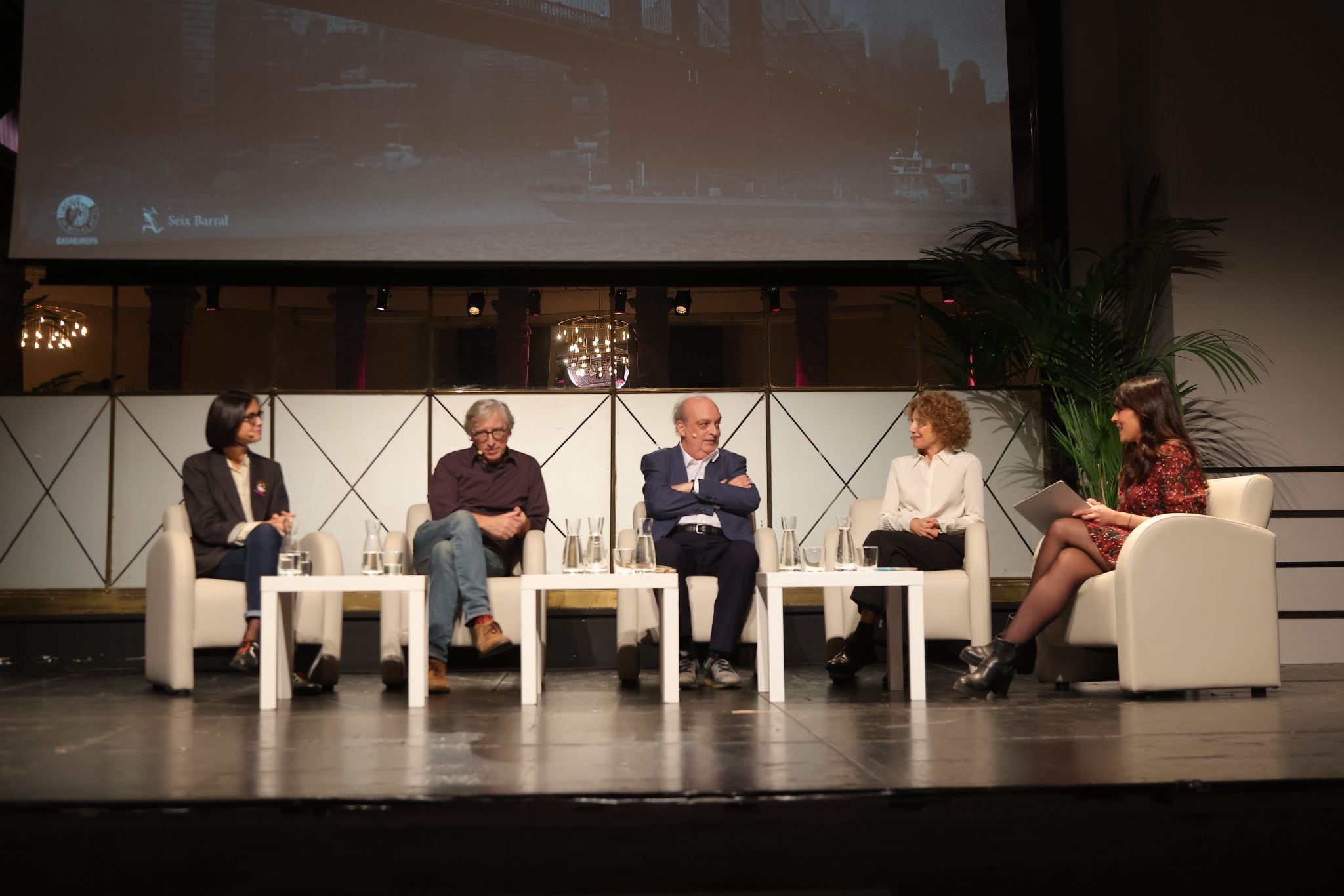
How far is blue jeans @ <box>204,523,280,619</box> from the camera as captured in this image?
407 centimetres

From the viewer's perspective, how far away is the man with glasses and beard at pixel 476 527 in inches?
159

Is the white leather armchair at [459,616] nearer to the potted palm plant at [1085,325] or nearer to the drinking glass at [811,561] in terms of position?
the drinking glass at [811,561]

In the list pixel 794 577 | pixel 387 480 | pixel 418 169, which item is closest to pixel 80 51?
pixel 418 169

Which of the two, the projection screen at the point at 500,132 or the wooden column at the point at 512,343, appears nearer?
the projection screen at the point at 500,132

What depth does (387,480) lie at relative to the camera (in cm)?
598

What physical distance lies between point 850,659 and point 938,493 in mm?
735

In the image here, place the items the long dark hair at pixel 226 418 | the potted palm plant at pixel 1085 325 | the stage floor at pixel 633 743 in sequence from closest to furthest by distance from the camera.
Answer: the stage floor at pixel 633 743
the long dark hair at pixel 226 418
the potted palm plant at pixel 1085 325

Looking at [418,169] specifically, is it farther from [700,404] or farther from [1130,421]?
[1130,421]

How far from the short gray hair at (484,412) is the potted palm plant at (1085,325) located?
2250 millimetres

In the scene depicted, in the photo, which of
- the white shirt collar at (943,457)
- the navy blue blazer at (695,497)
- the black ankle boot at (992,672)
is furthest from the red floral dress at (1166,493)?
the navy blue blazer at (695,497)

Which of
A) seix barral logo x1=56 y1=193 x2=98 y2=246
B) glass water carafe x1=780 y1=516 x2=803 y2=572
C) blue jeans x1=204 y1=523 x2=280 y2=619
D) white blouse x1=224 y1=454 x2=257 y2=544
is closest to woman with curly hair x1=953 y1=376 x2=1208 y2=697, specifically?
glass water carafe x1=780 y1=516 x2=803 y2=572

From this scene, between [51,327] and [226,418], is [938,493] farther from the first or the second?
[51,327]

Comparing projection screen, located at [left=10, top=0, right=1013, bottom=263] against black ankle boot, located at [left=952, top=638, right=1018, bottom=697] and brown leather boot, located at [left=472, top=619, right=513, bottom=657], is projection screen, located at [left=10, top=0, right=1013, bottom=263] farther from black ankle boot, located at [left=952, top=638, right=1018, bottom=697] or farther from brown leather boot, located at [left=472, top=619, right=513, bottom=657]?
black ankle boot, located at [left=952, top=638, right=1018, bottom=697]

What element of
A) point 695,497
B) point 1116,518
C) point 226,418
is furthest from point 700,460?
point 226,418
